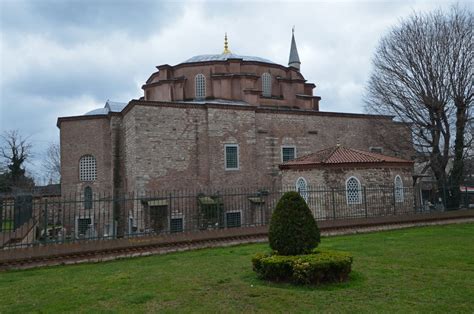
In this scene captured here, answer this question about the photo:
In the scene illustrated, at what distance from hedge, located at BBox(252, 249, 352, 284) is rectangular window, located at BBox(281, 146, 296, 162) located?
1693 cm

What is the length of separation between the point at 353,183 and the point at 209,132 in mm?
8249

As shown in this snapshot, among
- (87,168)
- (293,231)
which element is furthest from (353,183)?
(87,168)

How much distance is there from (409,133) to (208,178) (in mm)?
11269

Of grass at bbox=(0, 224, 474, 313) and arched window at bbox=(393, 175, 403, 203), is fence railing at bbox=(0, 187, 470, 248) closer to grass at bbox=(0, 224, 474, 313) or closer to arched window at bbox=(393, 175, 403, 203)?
arched window at bbox=(393, 175, 403, 203)

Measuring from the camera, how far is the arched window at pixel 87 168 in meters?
24.0

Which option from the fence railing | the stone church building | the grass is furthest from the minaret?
the grass

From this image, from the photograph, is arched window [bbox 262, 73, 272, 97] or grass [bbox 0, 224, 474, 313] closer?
grass [bbox 0, 224, 474, 313]

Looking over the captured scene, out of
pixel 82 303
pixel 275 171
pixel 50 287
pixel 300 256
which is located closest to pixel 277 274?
pixel 300 256

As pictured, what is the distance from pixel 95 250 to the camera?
1041cm

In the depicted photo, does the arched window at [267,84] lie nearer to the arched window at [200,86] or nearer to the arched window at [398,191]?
the arched window at [200,86]

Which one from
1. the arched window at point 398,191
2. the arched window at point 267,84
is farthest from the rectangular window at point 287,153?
the arched window at point 398,191

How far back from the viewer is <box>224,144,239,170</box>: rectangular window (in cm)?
2258

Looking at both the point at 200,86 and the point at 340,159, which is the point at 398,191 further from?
the point at 200,86

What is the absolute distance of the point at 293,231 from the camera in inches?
292
